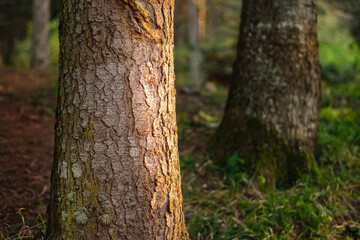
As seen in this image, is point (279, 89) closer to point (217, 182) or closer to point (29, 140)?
point (217, 182)

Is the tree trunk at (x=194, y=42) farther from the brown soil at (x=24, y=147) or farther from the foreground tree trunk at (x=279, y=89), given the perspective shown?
the foreground tree trunk at (x=279, y=89)

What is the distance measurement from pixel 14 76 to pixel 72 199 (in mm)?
6176

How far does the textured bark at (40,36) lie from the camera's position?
8.16 metres

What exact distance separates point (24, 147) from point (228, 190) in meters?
2.48

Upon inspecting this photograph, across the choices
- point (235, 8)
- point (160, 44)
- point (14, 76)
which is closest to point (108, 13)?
point (160, 44)

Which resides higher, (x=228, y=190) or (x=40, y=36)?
(x=40, y=36)

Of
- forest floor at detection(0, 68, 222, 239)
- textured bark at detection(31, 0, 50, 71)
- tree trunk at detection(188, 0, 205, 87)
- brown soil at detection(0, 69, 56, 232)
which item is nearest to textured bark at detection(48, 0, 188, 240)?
forest floor at detection(0, 68, 222, 239)

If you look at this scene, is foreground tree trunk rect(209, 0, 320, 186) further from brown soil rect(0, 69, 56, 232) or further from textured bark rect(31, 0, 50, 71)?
textured bark rect(31, 0, 50, 71)

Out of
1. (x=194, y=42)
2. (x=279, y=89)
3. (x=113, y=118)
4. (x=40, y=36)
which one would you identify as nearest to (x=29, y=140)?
(x=113, y=118)

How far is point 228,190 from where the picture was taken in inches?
117

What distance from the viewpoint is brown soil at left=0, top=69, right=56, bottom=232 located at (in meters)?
2.61

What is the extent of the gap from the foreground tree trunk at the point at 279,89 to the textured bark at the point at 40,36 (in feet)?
22.0

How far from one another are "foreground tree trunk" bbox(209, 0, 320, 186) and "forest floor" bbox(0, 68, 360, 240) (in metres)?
0.22

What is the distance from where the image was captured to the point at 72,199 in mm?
1756
